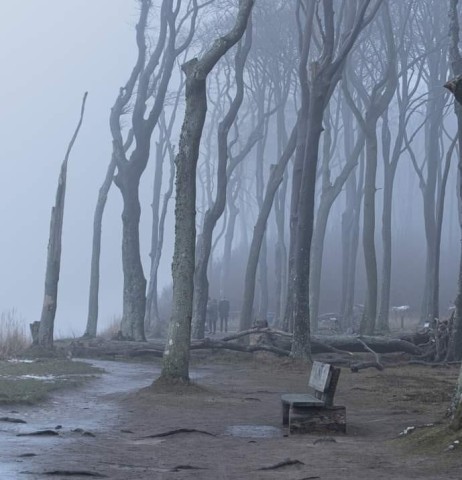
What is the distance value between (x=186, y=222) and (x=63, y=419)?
191 inches

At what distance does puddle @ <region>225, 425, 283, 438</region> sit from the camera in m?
13.9

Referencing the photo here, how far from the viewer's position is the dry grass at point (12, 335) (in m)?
26.3

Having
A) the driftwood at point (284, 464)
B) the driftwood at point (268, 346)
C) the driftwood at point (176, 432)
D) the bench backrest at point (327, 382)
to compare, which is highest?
the driftwood at point (268, 346)

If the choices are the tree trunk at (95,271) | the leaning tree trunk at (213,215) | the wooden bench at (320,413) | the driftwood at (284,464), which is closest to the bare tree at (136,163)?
the leaning tree trunk at (213,215)

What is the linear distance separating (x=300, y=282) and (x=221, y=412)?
837 cm

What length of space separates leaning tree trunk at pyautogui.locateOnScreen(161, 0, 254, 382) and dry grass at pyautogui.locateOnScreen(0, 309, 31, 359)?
790 centimetres

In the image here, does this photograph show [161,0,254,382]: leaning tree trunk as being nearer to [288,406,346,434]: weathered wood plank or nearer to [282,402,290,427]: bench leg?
[282,402,290,427]: bench leg

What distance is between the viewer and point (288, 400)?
46.9 feet

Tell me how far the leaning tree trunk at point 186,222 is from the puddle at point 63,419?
3.87ft

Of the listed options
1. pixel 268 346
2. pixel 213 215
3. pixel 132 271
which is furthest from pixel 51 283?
pixel 213 215

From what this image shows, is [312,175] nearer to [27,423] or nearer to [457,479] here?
[27,423]

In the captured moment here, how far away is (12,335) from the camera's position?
26.9 metres

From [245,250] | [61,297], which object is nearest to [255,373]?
[245,250]

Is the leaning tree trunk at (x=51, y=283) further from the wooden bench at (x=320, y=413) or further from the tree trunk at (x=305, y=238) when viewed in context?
the wooden bench at (x=320, y=413)
